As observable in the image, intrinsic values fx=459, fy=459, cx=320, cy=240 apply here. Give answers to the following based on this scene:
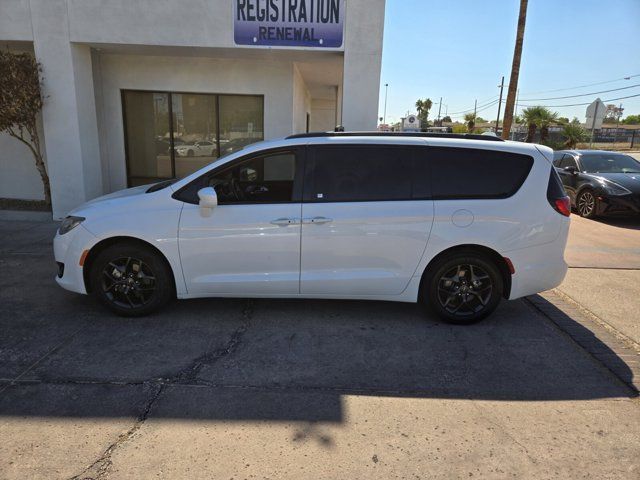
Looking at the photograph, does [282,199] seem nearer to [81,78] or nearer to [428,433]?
[428,433]

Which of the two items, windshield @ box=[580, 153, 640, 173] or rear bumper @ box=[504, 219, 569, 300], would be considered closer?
rear bumper @ box=[504, 219, 569, 300]

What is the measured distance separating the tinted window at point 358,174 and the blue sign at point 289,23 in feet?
15.5

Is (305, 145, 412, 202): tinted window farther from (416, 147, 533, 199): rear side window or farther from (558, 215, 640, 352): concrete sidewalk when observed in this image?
(558, 215, 640, 352): concrete sidewalk

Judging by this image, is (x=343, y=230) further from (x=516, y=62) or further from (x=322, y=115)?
(x=322, y=115)

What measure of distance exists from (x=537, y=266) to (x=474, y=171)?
110cm

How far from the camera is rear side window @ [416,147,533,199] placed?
439 cm

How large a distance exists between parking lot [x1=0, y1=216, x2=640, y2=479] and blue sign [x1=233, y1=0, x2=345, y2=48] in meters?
5.38

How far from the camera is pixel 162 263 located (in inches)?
173

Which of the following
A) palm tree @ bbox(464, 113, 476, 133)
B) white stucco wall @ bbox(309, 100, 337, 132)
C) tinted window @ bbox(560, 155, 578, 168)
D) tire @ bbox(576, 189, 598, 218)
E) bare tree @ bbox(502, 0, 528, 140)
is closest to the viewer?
tire @ bbox(576, 189, 598, 218)

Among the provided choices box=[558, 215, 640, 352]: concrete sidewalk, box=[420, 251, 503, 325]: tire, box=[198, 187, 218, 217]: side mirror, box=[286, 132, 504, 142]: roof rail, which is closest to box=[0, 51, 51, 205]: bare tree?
box=[198, 187, 218, 217]: side mirror

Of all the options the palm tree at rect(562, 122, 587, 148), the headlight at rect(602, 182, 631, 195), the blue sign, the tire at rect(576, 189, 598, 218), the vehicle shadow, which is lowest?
the vehicle shadow

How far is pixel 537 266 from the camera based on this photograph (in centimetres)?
443

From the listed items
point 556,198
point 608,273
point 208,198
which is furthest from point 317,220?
point 608,273

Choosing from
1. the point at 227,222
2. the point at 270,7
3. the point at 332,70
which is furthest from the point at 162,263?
the point at 332,70
